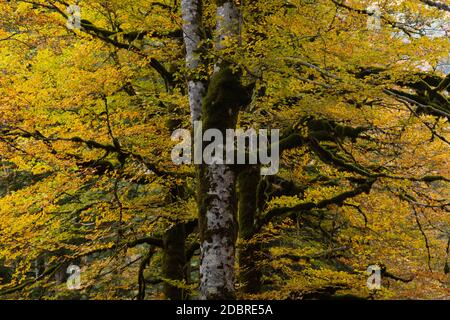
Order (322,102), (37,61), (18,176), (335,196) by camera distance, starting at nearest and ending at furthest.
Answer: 1. (322,102)
2. (335,196)
3. (37,61)
4. (18,176)

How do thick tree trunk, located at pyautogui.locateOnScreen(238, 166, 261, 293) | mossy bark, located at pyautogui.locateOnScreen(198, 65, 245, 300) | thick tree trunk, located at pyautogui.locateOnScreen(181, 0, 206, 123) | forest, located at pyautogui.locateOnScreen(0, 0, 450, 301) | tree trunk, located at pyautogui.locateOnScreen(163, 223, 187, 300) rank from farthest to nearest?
tree trunk, located at pyautogui.locateOnScreen(163, 223, 187, 300)
thick tree trunk, located at pyautogui.locateOnScreen(238, 166, 261, 293)
thick tree trunk, located at pyautogui.locateOnScreen(181, 0, 206, 123)
forest, located at pyautogui.locateOnScreen(0, 0, 450, 301)
mossy bark, located at pyautogui.locateOnScreen(198, 65, 245, 300)

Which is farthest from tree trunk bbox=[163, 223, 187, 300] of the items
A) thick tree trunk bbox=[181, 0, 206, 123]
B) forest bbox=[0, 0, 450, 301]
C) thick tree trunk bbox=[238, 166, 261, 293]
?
thick tree trunk bbox=[181, 0, 206, 123]

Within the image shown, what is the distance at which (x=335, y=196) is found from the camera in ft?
25.2

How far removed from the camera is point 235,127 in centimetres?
653

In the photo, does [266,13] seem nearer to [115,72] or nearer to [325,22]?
[325,22]

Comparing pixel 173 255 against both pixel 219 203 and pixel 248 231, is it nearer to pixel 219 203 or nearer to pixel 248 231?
pixel 248 231

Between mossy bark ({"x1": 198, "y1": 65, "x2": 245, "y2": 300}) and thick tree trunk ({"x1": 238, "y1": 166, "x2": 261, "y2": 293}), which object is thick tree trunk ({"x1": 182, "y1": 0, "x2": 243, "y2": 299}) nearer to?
mossy bark ({"x1": 198, "y1": 65, "x2": 245, "y2": 300})

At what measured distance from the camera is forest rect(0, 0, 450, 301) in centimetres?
619

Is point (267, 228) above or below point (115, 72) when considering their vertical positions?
below

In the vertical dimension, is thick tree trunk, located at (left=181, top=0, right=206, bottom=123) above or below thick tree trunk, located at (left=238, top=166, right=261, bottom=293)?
above

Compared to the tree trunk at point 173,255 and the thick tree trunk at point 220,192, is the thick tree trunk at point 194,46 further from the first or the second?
the tree trunk at point 173,255

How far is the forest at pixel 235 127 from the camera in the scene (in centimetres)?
619

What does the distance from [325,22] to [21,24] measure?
6160mm

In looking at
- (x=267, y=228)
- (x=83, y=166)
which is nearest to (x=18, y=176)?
(x=83, y=166)
